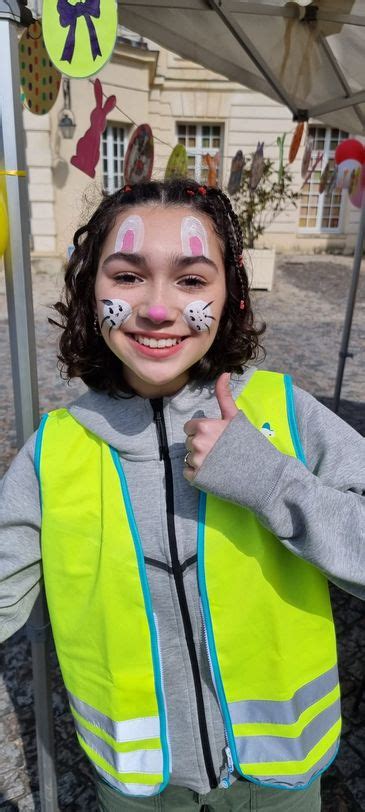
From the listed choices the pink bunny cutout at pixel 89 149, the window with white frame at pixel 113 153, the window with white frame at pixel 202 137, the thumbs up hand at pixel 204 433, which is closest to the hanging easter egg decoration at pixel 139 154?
the pink bunny cutout at pixel 89 149

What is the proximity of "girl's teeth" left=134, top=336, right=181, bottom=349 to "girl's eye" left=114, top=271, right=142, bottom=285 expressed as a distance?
0.10 meters

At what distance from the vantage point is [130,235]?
3.32ft

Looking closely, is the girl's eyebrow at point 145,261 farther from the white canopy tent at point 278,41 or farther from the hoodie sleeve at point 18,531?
the white canopy tent at point 278,41

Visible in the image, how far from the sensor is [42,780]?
5.06 ft

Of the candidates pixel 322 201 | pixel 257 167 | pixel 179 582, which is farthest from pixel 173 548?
pixel 322 201

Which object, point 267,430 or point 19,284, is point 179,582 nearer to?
point 267,430

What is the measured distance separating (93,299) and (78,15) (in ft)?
1.75

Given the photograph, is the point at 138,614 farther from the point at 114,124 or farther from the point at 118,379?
the point at 114,124

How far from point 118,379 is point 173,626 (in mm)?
493

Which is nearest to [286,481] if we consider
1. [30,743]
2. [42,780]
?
[42,780]

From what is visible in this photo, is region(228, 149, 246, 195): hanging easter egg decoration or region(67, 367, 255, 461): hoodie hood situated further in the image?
region(228, 149, 246, 195): hanging easter egg decoration

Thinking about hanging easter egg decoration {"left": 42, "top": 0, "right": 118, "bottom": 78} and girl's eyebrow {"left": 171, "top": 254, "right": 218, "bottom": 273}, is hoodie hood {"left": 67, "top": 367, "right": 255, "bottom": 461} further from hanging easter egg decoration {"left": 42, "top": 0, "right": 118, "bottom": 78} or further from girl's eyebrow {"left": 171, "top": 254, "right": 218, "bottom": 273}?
hanging easter egg decoration {"left": 42, "top": 0, "right": 118, "bottom": 78}

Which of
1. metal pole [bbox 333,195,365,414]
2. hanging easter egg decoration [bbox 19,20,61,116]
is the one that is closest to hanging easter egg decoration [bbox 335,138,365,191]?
metal pole [bbox 333,195,365,414]

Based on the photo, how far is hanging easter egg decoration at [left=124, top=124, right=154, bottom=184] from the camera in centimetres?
360
